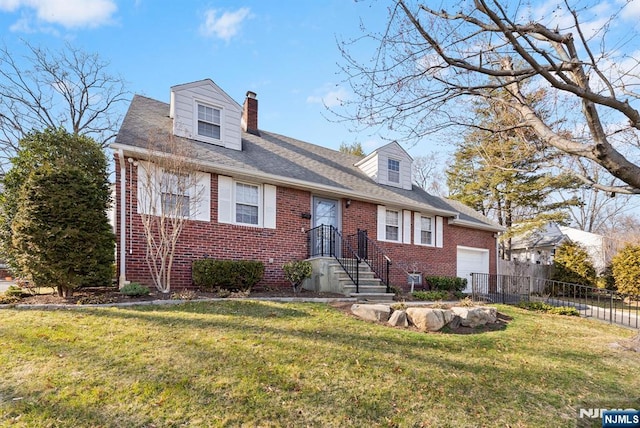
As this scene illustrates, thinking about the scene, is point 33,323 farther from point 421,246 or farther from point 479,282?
point 479,282

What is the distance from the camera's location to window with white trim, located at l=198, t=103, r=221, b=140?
383 inches

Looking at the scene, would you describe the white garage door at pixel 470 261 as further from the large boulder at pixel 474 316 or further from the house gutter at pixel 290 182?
the large boulder at pixel 474 316

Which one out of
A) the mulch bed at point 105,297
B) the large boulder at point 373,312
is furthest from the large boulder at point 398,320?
the mulch bed at point 105,297

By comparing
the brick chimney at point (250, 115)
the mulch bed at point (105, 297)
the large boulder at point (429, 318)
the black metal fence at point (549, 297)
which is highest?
the brick chimney at point (250, 115)

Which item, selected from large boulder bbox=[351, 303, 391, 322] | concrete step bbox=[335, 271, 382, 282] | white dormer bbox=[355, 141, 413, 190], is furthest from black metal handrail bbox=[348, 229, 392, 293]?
large boulder bbox=[351, 303, 391, 322]

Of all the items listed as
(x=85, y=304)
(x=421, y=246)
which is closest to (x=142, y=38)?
(x=85, y=304)

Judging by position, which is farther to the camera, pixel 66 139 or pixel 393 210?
pixel 393 210

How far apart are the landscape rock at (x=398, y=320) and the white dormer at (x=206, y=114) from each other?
22.0ft

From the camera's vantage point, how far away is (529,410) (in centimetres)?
343

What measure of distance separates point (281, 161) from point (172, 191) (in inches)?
152

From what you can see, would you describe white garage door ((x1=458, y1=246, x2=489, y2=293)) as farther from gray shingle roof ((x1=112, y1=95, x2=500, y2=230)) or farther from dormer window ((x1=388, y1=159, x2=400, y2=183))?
dormer window ((x1=388, y1=159, x2=400, y2=183))

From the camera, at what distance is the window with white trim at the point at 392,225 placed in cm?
1190

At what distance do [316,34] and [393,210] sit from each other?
761 centimetres

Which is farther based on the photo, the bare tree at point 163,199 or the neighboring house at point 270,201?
the neighboring house at point 270,201
